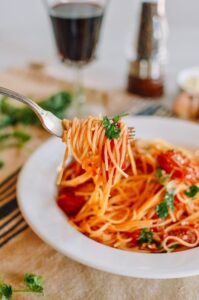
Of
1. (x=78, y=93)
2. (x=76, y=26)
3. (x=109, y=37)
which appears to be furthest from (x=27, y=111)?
(x=109, y=37)

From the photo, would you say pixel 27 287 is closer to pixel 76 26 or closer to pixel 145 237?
pixel 145 237

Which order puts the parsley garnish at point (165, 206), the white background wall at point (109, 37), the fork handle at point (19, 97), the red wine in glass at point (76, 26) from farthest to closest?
the white background wall at point (109, 37), the red wine in glass at point (76, 26), the parsley garnish at point (165, 206), the fork handle at point (19, 97)

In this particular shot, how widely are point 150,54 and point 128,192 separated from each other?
1.33 metres

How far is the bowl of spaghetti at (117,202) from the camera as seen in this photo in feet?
5.62

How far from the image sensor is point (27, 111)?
2.89 metres

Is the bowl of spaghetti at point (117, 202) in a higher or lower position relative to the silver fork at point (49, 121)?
lower

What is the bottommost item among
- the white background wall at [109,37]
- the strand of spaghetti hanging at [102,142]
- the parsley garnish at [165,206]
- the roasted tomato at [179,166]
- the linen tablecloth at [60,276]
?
the white background wall at [109,37]

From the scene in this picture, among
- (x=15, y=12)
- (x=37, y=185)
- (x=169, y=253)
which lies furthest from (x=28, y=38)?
(x=169, y=253)

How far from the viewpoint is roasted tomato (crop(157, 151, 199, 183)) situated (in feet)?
6.64

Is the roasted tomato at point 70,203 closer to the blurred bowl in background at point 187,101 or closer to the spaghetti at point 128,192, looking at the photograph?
the spaghetti at point 128,192

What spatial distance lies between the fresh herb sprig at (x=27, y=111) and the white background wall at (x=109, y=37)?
679 mm

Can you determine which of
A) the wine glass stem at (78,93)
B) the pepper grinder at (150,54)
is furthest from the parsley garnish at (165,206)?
the pepper grinder at (150,54)

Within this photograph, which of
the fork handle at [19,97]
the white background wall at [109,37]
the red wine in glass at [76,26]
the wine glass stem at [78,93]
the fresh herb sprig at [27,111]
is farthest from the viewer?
the white background wall at [109,37]

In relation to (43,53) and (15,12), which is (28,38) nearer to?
(43,53)
